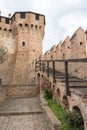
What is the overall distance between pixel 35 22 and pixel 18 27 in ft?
7.93

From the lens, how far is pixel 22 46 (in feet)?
102

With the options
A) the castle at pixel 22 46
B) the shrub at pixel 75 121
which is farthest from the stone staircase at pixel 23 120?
the castle at pixel 22 46

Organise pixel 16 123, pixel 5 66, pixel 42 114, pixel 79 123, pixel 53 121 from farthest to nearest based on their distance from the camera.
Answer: pixel 5 66 < pixel 42 114 < pixel 16 123 < pixel 53 121 < pixel 79 123

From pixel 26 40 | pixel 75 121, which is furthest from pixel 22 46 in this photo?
pixel 75 121

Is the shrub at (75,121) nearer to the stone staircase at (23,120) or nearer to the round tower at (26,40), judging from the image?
the stone staircase at (23,120)

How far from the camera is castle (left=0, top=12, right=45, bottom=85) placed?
30.5 metres

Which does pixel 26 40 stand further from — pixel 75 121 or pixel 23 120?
pixel 75 121

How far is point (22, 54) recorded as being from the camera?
101 ft

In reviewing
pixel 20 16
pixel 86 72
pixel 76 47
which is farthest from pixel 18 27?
pixel 86 72

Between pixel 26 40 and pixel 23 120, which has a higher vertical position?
pixel 26 40

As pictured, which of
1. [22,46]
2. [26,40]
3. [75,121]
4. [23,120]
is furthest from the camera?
[22,46]

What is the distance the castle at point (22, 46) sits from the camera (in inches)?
1201

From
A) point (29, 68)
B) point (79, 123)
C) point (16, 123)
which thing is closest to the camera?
point (79, 123)

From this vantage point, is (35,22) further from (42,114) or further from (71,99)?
(71,99)
